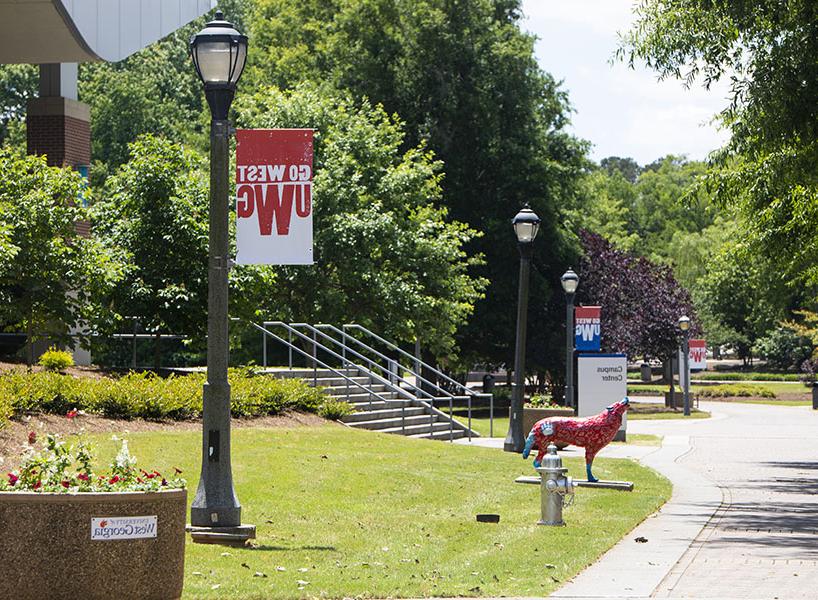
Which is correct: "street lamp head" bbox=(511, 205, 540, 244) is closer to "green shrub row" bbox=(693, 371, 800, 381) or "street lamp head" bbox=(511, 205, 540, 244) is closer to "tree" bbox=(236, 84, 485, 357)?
"tree" bbox=(236, 84, 485, 357)

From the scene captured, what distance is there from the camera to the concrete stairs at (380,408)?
2653 cm

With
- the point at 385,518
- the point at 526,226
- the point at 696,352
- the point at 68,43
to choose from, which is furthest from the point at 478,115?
the point at 385,518

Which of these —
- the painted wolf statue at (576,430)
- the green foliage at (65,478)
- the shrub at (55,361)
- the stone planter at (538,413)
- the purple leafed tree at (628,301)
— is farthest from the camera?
the purple leafed tree at (628,301)

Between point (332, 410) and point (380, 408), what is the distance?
3.16 metres

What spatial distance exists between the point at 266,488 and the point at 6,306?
365 inches

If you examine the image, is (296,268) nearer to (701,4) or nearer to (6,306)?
(6,306)

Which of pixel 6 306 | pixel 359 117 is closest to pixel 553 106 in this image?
pixel 359 117

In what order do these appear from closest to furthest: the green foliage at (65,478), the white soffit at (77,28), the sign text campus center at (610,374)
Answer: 1. the green foliage at (65,478)
2. the white soffit at (77,28)
3. the sign text campus center at (610,374)

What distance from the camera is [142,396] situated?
20453mm

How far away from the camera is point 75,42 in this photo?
86.7 ft

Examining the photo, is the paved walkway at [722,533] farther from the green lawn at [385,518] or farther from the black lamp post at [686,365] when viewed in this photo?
the black lamp post at [686,365]

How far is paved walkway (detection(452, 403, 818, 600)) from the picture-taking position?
34.4ft

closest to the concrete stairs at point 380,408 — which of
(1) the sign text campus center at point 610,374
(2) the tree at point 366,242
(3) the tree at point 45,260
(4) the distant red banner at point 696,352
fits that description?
(1) the sign text campus center at point 610,374

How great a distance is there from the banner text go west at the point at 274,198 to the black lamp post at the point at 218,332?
0.73ft
